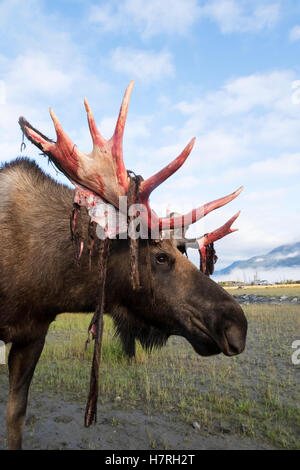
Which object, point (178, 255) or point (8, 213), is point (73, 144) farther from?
point (178, 255)

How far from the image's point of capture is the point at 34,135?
269cm

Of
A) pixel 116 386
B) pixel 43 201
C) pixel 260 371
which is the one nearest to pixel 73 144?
pixel 43 201

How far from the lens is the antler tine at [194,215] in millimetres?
2623

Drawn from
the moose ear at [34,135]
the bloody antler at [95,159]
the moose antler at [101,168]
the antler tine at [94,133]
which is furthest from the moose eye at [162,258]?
the moose ear at [34,135]

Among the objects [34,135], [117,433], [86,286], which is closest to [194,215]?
[86,286]

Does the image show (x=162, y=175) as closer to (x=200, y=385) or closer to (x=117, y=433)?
(x=117, y=433)

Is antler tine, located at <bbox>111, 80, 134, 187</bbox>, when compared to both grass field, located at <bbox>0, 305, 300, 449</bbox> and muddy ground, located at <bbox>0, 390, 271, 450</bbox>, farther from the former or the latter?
grass field, located at <bbox>0, 305, 300, 449</bbox>

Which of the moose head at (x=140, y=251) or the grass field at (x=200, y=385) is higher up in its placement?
the moose head at (x=140, y=251)

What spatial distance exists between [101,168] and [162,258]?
836 mm

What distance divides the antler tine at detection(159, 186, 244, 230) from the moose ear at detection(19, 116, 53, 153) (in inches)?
42.5

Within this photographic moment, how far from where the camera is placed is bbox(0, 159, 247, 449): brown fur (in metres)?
2.53

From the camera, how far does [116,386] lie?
16.7 ft

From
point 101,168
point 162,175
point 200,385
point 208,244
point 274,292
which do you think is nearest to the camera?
point 162,175

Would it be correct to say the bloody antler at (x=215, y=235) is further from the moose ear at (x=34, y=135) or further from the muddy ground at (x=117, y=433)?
the muddy ground at (x=117, y=433)
